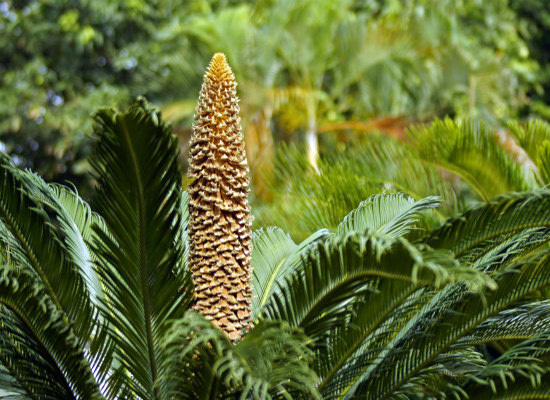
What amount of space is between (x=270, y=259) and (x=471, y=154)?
7.18 ft

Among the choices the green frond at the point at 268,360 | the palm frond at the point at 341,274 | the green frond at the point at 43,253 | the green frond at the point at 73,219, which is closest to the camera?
the green frond at the point at 268,360

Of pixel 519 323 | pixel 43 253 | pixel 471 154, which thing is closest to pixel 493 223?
pixel 519 323

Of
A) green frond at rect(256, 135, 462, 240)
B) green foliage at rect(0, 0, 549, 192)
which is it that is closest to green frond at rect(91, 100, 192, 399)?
green frond at rect(256, 135, 462, 240)

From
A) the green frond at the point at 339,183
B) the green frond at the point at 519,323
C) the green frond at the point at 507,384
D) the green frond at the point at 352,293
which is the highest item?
the green frond at the point at 339,183

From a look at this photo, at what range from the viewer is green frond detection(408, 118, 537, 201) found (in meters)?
5.34

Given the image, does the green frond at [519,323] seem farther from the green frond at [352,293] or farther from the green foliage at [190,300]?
the green frond at [352,293]

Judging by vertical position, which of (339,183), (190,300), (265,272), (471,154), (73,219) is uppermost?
(471,154)

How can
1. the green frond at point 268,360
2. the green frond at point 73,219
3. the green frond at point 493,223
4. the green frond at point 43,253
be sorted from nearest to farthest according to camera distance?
1. the green frond at point 268,360
2. the green frond at point 493,223
3. the green frond at point 43,253
4. the green frond at point 73,219

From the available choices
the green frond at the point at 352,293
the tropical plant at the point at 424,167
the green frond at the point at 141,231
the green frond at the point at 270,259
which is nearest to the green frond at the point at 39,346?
the green frond at the point at 141,231

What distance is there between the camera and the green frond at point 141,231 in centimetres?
258

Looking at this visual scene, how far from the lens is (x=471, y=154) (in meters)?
5.42

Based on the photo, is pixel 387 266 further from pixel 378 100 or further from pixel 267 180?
pixel 378 100

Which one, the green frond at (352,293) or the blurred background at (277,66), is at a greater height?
the blurred background at (277,66)

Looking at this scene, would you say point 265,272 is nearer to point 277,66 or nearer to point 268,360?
point 268,360
